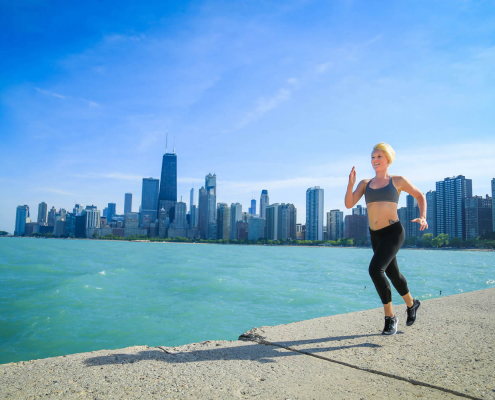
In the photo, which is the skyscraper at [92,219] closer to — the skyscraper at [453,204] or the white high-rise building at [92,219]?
the white high-rise building at [92,219]

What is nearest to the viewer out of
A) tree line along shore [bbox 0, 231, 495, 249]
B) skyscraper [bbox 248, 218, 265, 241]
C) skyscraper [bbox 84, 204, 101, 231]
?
tree line along shore [bbox 0, 231, 495, 249]

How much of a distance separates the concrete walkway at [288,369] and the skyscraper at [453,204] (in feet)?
430

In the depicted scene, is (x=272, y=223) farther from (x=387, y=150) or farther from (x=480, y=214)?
(x=387, y=150)

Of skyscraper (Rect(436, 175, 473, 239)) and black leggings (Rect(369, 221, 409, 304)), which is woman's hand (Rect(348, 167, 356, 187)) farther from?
skyscraper (Rect(436, 175, 473, 239))

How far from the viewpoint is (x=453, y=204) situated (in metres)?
→ 118

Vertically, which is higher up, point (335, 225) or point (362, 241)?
point (335, 225)

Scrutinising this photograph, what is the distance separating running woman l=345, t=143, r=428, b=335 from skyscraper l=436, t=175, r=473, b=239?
130 m

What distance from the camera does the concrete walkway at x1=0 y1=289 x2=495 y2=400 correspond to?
86.6 inches

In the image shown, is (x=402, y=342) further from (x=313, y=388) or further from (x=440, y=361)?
(x=313, y=388)

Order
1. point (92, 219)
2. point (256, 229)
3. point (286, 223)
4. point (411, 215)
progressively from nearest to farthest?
point (411, 215)
point (286, 223)
point (256, 229)
point (92, 219)

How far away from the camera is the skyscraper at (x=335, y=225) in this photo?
15900cm

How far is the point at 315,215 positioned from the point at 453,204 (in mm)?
54619

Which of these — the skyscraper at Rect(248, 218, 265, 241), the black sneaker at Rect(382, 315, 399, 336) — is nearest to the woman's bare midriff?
the black sneaker at Rect(382, 315, 399, 336)

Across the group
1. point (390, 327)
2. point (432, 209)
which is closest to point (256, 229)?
point (432, 209)
